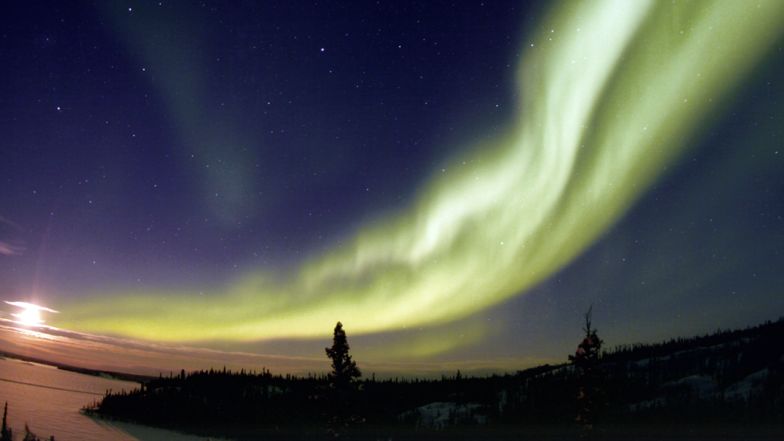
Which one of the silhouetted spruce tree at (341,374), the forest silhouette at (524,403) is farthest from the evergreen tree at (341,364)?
the forest silhouette at (524,403)

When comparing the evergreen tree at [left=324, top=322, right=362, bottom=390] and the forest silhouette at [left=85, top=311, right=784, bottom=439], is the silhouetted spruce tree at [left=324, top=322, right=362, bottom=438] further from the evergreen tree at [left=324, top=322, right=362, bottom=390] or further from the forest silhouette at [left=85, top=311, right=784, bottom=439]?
the forest silhouette at [left=85, top=311, right=784, bottom=439]

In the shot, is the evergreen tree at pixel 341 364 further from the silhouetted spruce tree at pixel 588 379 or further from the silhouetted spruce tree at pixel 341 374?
the silhouetted spruce tree at pixel 588 379

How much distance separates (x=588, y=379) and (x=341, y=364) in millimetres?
31339

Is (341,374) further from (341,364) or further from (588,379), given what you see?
(588,379)

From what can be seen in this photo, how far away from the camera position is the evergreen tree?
71375 millimetres

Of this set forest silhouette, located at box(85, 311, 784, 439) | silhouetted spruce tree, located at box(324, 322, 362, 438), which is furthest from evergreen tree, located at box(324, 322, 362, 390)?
forest silhouette, located at box(85, 311, 784, 439)

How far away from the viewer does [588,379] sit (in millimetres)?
65688

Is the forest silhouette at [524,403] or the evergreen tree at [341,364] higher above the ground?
the evergreen tree at [341,364]

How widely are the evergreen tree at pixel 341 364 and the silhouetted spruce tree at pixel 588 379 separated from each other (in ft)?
92.1

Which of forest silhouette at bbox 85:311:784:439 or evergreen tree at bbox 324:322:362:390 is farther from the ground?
evergreen tree at bbox 324:322:362:390

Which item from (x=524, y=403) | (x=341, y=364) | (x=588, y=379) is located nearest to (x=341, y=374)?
(x=341, y=364)

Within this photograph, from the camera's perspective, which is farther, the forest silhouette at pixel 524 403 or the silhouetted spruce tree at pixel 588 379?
the forest silhouette at pixel 524 403

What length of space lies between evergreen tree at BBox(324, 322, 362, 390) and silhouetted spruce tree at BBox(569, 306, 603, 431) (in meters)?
28.1

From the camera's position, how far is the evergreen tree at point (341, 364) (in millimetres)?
71375
